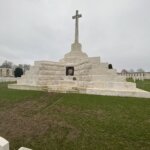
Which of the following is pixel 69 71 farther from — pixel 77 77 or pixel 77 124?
pixel 77 124

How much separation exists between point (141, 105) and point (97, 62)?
964cm

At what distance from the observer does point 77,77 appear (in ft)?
A: 64.0

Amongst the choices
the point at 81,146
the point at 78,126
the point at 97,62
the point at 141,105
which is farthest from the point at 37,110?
the point at 97,62

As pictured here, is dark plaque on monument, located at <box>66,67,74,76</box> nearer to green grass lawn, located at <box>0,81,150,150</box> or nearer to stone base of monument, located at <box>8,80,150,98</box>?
stone base of monument, located at <box>8,80,150,98</box>

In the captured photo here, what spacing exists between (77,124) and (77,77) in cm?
1234

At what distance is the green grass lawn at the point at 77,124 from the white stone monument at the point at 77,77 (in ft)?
11.6

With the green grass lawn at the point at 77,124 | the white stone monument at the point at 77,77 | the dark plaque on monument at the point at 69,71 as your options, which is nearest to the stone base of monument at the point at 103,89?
the white stone monument at the point at 77,77

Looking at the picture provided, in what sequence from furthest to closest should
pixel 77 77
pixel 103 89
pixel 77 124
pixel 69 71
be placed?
pixel 69 71, pixel 77 77, pixel 103 89, pixel 77 124

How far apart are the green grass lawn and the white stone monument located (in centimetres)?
354

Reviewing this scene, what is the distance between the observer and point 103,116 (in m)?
8.14

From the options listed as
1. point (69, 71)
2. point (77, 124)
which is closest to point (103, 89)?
→ point (77, 124)

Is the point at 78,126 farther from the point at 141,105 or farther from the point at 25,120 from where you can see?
the point at 141,105

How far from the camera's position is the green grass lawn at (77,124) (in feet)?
18.5

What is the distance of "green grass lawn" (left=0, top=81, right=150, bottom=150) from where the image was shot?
18.5 ft
